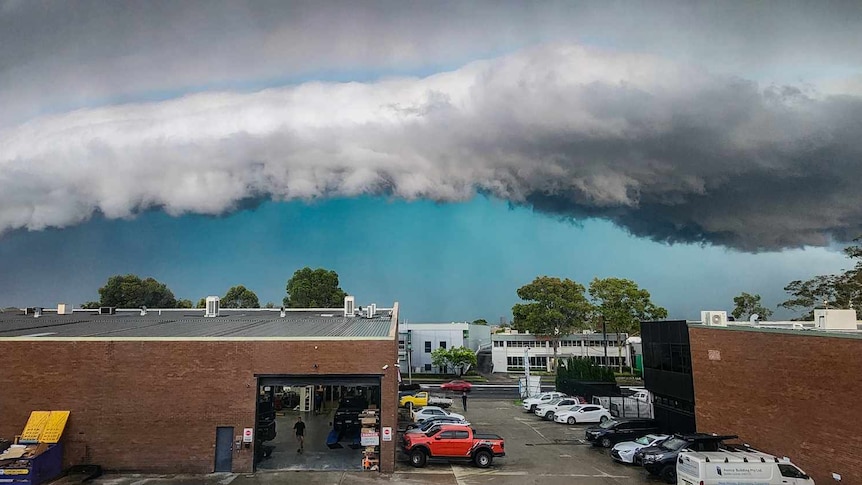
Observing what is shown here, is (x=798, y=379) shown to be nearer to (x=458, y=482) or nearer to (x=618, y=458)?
(x=618, y=458)

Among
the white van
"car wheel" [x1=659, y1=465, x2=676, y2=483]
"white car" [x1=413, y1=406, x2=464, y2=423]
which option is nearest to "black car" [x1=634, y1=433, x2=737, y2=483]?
"car wheel" [x1=659, y1=465, x2=676, y2=483]

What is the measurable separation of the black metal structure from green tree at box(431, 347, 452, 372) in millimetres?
41815

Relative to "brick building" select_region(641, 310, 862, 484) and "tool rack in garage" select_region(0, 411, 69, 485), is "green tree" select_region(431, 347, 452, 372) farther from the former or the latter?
"tool rack in garage" select_region(0, 411, 69, 485)

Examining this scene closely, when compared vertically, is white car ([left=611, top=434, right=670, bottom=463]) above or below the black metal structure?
below

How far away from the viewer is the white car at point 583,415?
35438mm

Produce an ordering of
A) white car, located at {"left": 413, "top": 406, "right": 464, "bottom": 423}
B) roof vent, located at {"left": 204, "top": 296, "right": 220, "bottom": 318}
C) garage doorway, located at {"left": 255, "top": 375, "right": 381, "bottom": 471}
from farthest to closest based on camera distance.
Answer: roof vent, located at {"left": 204, "top": 296, "right": 220, "bottom": 318} → white car, located at {"left": 413, "top": 406, "right": 464, "bottom": 423} → garage doorway, located at {"left": 255, "top": 375, "right": 381, "bottom": 471}

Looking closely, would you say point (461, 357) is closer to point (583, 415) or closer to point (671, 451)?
point (583, 415)

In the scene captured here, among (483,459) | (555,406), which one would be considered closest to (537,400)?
(555,406)

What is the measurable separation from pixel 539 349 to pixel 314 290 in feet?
109

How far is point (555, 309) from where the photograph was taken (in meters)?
70.4

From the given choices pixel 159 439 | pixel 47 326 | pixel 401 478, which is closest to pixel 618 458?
pixel 401 478

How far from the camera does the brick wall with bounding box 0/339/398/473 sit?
21.2m

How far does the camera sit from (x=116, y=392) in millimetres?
21609

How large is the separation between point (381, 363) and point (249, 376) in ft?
17.2
